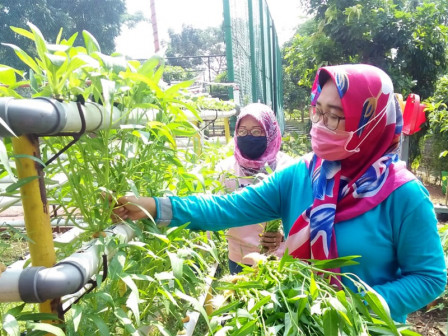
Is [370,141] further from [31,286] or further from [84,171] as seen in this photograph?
[31,286]

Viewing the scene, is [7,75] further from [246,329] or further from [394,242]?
[394,242]

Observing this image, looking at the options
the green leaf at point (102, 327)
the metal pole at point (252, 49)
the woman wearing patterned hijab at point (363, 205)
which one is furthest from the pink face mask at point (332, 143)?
the metal pole at point (252, 49)

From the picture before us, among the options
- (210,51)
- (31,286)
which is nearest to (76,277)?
(31,286)

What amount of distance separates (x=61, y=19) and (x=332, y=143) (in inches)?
786

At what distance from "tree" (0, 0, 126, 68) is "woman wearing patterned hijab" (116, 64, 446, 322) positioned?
1658 centimetres

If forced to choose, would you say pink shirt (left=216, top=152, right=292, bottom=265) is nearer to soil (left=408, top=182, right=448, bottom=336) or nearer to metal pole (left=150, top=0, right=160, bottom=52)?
soil (left=408, top=182, right=448, bottom=336)

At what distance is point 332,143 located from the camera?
1.30 m

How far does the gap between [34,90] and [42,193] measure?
0.22 m

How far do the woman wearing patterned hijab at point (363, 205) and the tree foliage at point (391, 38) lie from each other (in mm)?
7720

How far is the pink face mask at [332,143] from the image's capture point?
1297mm

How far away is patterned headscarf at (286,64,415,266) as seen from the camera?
4.13 feet

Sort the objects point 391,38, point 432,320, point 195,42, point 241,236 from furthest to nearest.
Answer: point 195,42 < point 391,38 < point 432,320 < point 241,236

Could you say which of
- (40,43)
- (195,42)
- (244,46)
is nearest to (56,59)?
(40,43)

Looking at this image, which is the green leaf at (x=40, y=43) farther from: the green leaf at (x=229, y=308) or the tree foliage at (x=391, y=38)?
the tree foliage at (x=391, y=38)
